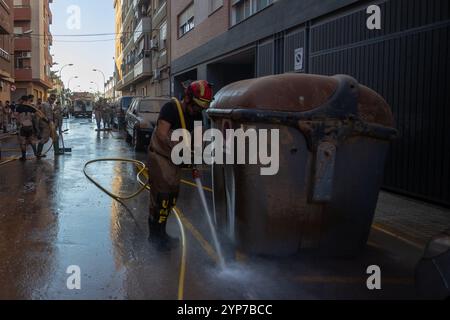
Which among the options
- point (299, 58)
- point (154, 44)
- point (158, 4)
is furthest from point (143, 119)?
point (158, 4)

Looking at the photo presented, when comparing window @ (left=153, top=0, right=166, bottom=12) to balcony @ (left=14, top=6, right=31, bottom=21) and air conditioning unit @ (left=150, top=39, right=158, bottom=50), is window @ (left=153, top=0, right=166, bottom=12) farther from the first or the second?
balcony @ (left=14, top=6, right=31, bottom=21)

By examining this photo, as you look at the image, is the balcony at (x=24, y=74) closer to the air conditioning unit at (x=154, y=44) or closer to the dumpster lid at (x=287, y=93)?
the air conditioning unit at (x=154, y=44)

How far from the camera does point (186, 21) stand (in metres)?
25.0

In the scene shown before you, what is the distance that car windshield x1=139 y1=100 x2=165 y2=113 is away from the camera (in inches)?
648

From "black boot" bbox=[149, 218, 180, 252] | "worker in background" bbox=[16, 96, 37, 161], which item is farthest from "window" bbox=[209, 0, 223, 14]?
"black boot" bbox=[149, 218, 180, 252]

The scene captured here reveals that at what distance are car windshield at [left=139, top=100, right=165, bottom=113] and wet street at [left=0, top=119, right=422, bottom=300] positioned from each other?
30.0 feet

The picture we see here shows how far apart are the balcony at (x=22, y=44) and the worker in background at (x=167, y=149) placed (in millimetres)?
54614

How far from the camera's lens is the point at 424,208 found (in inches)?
286

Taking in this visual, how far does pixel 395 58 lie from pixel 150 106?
10068 mm

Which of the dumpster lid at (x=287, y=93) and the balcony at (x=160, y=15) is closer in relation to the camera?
the dumpster lid at (x=287, y=93)

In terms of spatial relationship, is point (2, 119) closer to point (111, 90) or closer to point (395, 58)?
point (395, 58)

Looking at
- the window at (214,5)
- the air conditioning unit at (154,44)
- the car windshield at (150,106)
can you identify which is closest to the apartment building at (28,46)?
the air conditioning unit at (154,44)

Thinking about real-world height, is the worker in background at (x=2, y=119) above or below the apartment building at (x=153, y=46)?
below

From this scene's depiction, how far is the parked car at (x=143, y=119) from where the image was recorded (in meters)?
15.5
